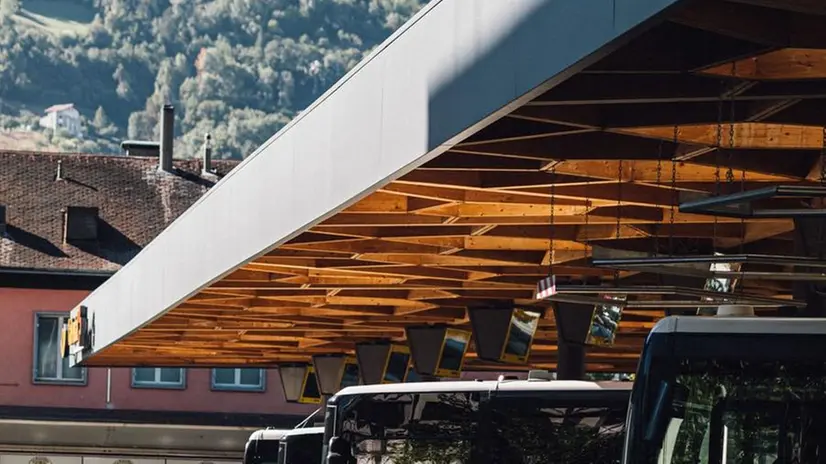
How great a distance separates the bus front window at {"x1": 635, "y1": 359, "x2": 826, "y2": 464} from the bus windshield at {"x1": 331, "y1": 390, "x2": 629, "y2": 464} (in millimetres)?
4882

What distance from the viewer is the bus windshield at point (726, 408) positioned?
12594 millimetres

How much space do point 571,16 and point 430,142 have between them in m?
2.71

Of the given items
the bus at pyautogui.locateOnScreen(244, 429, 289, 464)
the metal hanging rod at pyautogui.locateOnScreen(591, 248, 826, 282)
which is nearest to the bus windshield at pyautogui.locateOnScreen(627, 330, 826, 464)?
the metal hanging rod at pyautogui.locateOnScreen(591, 248, 826, 282)

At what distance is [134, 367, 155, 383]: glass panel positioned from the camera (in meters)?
53.3

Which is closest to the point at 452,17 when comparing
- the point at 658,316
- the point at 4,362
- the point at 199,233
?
the point at 199,233

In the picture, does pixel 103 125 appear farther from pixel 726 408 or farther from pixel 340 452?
pixel 726 408

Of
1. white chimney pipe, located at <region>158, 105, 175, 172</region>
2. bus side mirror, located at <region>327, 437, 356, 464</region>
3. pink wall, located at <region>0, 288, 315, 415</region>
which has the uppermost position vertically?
white chimney pipe, located at <region>158, 105, 175, 172</region>

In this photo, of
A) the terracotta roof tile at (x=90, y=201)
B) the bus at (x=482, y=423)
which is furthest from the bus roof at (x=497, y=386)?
the terracotta roof tile at (x=90, y=201)

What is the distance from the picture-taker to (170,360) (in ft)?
149

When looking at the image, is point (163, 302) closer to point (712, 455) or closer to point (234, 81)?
point (712, 455)

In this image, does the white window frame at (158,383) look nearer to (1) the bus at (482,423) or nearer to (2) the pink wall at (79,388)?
(2) the pink wall at (79,388)

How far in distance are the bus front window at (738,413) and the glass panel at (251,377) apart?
41.8 metres

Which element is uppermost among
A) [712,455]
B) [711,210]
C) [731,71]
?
[731,71]

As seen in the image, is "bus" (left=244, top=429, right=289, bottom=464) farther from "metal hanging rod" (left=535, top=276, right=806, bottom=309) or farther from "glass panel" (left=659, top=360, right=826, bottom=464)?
"glass panel" (left=659, top=360, right=826, bottom=464)
